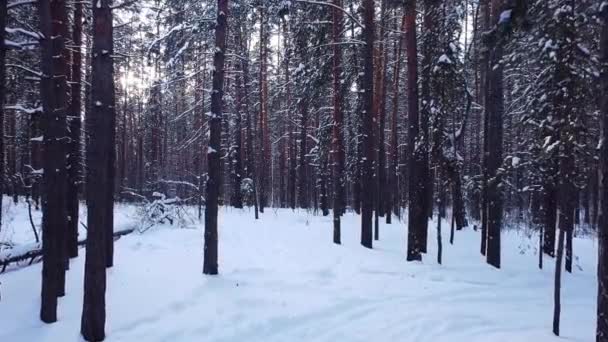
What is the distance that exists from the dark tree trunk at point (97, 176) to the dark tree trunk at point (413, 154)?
25.5ft

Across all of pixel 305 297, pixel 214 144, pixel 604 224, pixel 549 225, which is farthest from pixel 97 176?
pixel 549 225

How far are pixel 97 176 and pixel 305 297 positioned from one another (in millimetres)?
4476

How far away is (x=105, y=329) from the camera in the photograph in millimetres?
6898

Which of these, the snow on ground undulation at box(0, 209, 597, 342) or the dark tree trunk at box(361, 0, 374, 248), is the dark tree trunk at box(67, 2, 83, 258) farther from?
the dark tree trunk at box(361, 0, 374, 248)

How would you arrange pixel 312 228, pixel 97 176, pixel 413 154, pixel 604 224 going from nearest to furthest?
1. pixel 604 224
2. pixel 97 176
3. pixel 413 154
4. pixel 312 228

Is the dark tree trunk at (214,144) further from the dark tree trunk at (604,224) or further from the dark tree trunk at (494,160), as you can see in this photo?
the dark tree trunk at (494,160)

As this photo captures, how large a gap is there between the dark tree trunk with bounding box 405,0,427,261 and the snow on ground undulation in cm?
74

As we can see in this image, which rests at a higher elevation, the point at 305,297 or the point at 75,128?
the point at 75,128

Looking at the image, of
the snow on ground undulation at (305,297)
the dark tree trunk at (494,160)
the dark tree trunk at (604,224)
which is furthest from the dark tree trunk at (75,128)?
the dark tree trunk at (494,160)

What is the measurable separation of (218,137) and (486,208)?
30.0 feet

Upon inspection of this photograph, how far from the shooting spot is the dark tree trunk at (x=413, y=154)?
11695mm

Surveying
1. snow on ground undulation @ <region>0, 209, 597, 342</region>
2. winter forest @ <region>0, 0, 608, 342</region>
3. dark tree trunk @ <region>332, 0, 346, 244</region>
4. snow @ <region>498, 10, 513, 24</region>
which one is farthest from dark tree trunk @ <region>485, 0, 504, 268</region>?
snow @ <region>498, 10, 513, 24</region>

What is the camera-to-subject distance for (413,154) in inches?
480

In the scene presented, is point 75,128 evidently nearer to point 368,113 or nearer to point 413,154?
point 368,113
